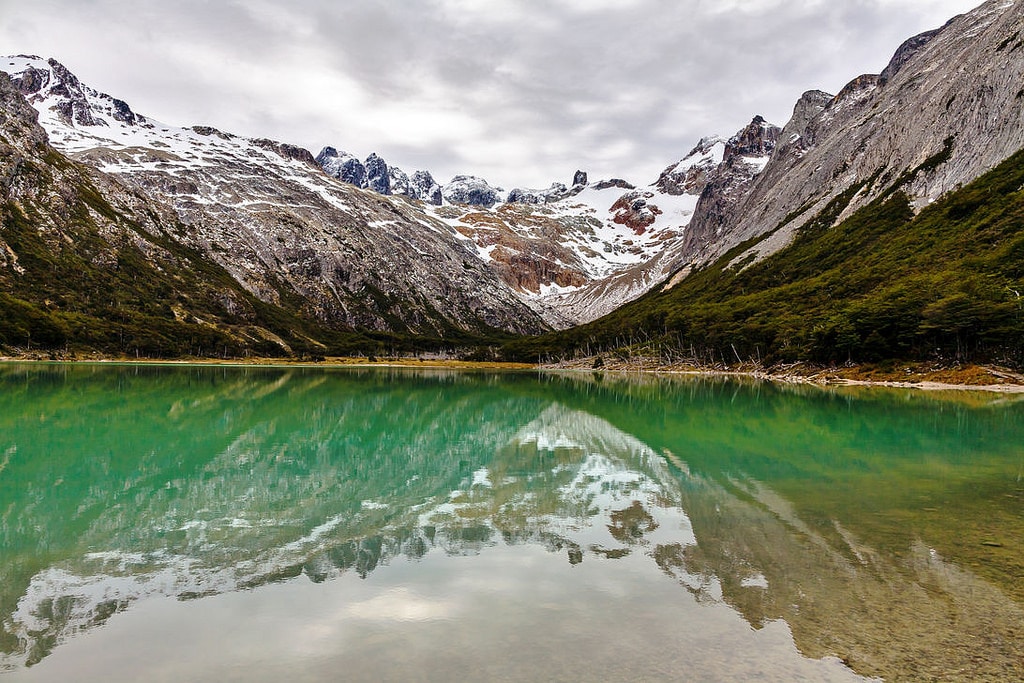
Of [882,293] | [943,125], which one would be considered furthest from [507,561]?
[943,125]

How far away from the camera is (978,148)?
5207 inches

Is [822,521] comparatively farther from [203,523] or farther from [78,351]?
[78,351]

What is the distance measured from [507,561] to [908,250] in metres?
133

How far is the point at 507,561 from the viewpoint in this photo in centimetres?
1362

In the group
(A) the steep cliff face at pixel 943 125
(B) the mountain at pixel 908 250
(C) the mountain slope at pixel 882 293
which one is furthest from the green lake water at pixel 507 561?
(A) the steep cliff face at pixel 943 125

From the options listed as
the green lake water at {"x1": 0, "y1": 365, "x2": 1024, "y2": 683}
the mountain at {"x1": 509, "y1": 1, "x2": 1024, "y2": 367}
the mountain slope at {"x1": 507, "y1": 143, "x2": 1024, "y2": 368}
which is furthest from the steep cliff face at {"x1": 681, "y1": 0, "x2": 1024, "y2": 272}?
the green lake water at {"x1": 0, "y1": 365, "x2": 1024, "y2": 683}

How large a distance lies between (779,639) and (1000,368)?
8762 centimetres

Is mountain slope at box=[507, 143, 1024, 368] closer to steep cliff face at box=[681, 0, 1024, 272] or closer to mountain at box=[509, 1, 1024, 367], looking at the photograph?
mountain at box=[509, 1, 1024, 367]

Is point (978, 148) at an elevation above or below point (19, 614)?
above

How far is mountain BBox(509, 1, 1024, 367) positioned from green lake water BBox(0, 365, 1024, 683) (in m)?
64.7

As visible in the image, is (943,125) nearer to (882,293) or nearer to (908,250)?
(908,250)

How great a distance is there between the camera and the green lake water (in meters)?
8.84

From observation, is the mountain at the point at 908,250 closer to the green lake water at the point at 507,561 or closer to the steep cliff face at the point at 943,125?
the steep cliff face at the point at 943,125

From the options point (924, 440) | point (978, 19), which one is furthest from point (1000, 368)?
point (978, 19)
